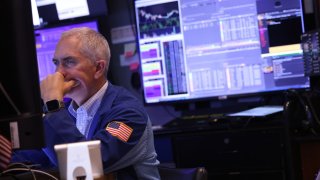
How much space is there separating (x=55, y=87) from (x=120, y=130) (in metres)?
0.27

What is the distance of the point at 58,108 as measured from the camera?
1.56 m

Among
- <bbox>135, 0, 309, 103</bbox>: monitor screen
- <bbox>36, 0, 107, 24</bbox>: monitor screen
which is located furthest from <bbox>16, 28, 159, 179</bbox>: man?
<bbox>36, 0, 107, 24</bbox>: monitor screen

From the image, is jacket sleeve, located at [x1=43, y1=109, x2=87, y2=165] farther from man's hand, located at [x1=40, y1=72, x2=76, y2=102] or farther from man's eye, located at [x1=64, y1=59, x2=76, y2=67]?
man's eye, located at [x1=64, y1=59, x2=76, y2=67]

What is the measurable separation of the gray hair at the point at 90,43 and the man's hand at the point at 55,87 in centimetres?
17

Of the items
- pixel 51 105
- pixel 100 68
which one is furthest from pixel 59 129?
pixel 100 68

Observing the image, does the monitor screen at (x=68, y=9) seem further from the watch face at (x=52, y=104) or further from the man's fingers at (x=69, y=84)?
the watch face at (x=52, y=104)

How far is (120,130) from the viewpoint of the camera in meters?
1.64

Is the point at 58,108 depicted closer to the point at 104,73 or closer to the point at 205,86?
the point at 104,73

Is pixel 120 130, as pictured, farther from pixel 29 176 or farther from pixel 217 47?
pixel 217 47

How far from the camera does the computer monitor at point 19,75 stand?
3.47ft

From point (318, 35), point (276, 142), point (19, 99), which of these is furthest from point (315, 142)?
point (19, 99)

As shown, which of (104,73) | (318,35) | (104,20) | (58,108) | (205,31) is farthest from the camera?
(104,20)

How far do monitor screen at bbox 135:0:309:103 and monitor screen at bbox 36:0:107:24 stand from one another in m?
0.29

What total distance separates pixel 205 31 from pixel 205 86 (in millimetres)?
326
